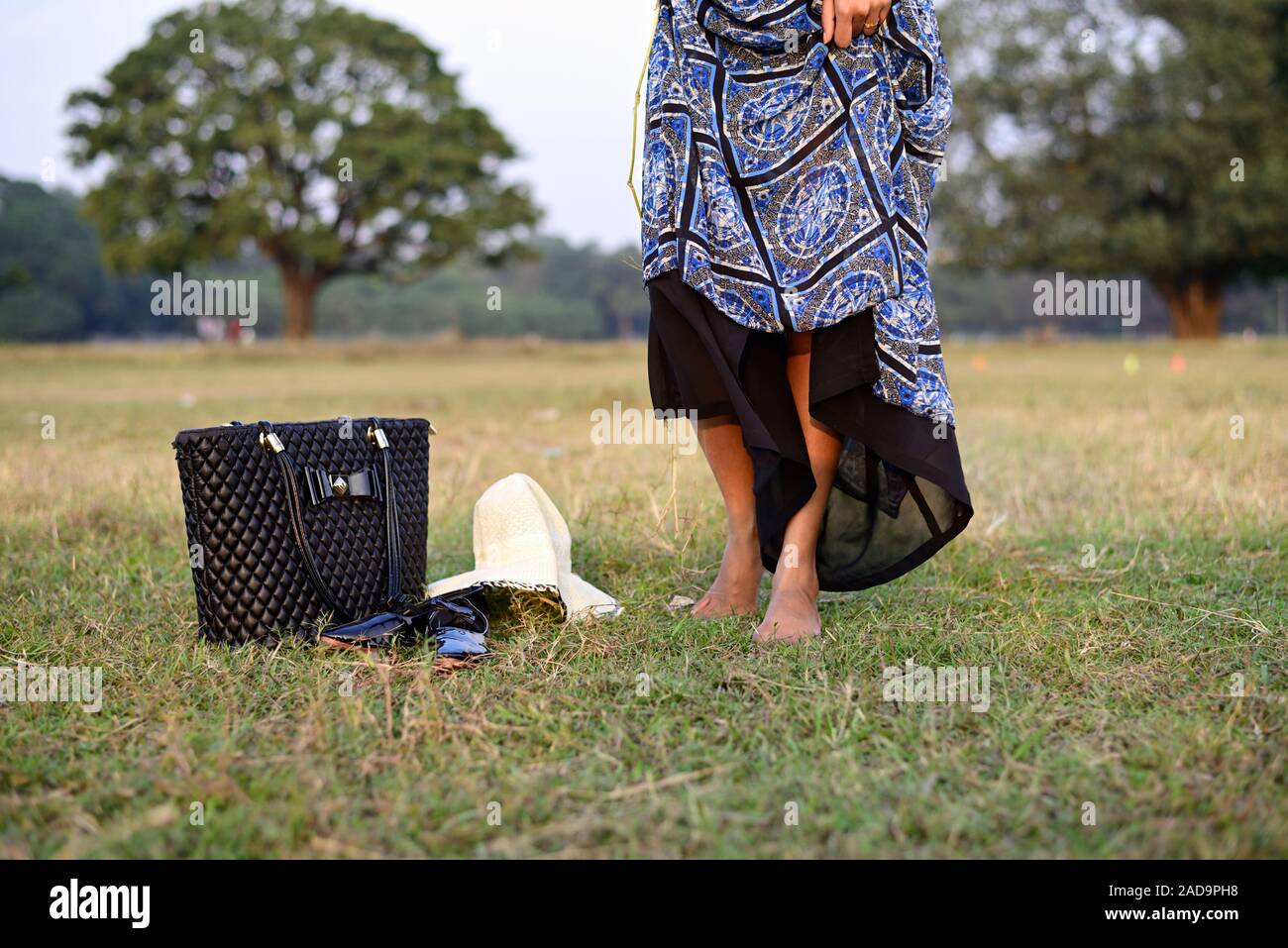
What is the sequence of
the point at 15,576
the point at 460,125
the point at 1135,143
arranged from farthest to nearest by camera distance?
the point at 460,125, the point at 1135,143, the point at 15,576

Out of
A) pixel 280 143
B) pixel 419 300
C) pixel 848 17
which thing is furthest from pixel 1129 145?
pixel 419 300

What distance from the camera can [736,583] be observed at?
2.54m

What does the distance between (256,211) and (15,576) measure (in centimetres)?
2374

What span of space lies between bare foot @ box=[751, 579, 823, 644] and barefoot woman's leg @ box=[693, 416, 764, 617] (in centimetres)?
16

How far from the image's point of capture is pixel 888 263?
2309 mm

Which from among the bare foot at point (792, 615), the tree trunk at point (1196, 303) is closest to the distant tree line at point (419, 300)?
the tree trunk at point (1196, 303)

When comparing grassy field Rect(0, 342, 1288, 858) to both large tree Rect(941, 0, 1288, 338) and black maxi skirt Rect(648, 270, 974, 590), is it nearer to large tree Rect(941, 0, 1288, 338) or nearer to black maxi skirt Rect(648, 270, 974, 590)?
black maxi skirt Rect(648, 270, 974, 590)

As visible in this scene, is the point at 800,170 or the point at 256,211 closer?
the point at 800,170

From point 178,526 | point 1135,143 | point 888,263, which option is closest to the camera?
point 888,263

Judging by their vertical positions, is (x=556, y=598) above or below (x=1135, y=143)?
below

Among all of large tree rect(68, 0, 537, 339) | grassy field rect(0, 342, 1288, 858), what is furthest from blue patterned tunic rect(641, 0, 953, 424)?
large tree rect(68, 0, 537, 339)

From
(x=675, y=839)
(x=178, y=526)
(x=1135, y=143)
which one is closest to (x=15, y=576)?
(x=178, y=526)

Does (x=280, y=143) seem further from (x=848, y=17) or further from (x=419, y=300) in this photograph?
(x=419, y=300)

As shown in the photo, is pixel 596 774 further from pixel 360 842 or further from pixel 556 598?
pixel 556 598
